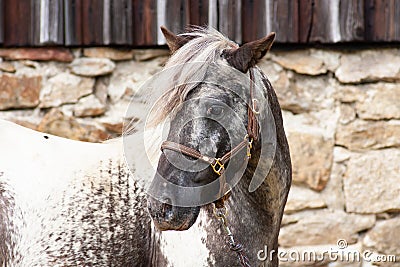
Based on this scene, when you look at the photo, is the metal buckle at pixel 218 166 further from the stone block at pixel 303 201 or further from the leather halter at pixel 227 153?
the stone block at pixel 303 201

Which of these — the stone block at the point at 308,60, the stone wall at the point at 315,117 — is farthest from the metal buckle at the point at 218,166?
the stone block at the point at 308,60

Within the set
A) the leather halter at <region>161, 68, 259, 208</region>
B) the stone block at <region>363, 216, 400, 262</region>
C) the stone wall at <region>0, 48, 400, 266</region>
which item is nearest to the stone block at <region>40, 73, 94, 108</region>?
the stone wall at <region>0, 48, 400, 266</region>

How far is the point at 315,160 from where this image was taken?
4.14m

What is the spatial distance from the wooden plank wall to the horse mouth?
2206 mm

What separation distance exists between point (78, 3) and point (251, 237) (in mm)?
2349

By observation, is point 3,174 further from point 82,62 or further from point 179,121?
point 82,62

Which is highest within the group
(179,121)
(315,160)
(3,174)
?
(179,121)

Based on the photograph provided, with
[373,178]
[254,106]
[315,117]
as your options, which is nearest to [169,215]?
A: [254,106]

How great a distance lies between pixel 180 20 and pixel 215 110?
208cm

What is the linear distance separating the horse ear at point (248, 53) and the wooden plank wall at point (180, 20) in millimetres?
1851

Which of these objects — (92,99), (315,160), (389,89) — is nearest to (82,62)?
(92,99)

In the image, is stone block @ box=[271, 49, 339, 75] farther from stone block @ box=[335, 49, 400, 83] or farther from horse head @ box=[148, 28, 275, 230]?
horse head @ box=[148, 28, 275, 230]

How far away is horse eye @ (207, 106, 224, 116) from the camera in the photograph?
7.13 ft

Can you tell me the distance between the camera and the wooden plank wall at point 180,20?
4141 mm
